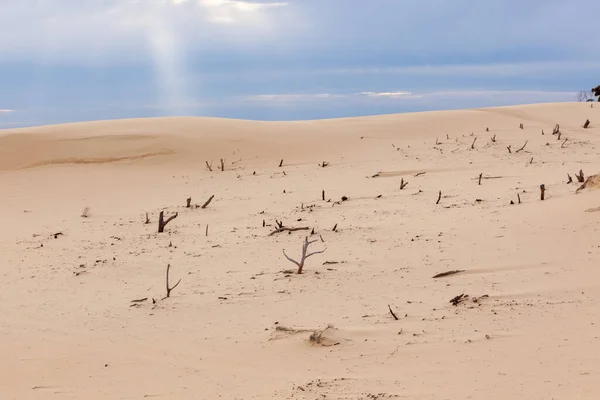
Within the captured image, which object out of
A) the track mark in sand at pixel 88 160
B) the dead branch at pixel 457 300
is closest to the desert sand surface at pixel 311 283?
the dead branch at pixel 457 300

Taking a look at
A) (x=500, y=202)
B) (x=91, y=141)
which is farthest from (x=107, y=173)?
Result: (x=500, y=202)

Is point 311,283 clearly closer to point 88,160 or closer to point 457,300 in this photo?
point 457,300

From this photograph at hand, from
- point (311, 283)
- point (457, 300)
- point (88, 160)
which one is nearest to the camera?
point (457, 300)

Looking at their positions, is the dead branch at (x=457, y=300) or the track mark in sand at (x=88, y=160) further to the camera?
the track mark in sand at (x=88, y=160)

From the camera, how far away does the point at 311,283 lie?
483 cm

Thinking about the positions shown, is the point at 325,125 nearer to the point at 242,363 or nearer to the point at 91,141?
the point at 91,141

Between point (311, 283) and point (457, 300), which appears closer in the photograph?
point (457, 300)

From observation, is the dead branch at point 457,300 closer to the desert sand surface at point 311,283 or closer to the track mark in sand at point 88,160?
the desert sand surface at point 311,283

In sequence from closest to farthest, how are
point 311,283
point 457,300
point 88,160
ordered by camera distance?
point 457,300
point 311,283
point 88,160

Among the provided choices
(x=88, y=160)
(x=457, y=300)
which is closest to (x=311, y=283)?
(x=457, y=300)

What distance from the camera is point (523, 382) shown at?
308cm

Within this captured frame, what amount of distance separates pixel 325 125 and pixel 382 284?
983 centimetres

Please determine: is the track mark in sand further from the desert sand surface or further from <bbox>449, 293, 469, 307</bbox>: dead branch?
<bbox>449, 293, 469, 307</bbox>: dead branch

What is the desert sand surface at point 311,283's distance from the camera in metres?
3.35
